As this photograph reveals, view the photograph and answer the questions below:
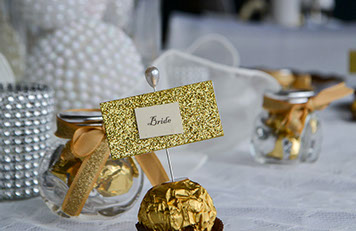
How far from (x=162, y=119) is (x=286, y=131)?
35 centimetres

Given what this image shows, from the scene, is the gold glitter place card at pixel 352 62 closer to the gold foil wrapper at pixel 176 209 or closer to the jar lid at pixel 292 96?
the jar lid at pixel 292 96

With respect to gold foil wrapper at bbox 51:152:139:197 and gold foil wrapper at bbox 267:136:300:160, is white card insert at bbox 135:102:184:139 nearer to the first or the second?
gold foil wrapper at bbox 51:152:139:197

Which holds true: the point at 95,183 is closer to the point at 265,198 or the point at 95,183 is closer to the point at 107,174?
the point at 107,174

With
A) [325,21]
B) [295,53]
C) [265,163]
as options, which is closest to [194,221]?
[265,163]

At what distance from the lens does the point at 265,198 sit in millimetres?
627

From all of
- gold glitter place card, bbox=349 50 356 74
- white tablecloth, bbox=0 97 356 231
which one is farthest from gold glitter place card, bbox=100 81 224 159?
gold glitter place card, bbox=349 50 356 74

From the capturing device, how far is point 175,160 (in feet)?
2.59

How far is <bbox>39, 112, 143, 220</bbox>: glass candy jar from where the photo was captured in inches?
20.5

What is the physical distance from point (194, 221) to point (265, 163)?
37 cm

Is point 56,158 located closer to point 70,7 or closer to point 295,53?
point 70,7

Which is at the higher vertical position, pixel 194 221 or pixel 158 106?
pixel 158 106

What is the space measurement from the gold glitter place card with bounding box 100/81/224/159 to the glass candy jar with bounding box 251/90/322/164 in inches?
11.2

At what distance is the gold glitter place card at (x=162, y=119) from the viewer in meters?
0.46

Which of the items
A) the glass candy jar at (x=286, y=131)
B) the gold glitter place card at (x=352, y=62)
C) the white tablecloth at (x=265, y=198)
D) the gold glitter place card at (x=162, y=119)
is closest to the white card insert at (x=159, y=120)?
the gold glitter place card at (x=162, y=119)
